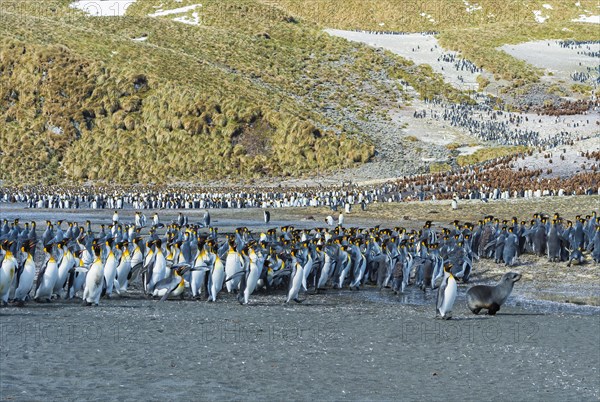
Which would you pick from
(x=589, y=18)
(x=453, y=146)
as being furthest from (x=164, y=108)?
(x=589, y=18)

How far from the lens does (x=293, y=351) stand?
32.9ft

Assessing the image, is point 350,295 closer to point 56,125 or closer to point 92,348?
point 92,348

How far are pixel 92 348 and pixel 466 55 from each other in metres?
98.7

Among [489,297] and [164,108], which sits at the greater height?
[164,108]

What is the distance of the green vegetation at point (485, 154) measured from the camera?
6306 centimetres

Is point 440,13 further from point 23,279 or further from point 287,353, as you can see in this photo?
point 287,353

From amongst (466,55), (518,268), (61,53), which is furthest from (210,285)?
(466,55)

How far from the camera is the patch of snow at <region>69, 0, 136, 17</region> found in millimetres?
118875

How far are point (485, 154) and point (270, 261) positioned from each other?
51300mm

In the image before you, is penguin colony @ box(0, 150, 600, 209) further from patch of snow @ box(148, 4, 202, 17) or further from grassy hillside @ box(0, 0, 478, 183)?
patch of snow @ box(148, 4, 202, 17)

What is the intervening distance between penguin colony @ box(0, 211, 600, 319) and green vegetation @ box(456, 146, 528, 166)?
42.2m

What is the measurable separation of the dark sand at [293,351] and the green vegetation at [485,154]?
163 feet

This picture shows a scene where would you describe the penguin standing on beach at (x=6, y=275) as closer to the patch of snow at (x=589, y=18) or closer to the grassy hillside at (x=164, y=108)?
the grassy hillside at (x=164, y=108)

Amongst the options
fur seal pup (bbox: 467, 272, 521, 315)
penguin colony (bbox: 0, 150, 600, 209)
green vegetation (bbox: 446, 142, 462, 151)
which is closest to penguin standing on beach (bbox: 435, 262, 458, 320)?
fur seal pup (bbox: 467, 272, 521, 315)
